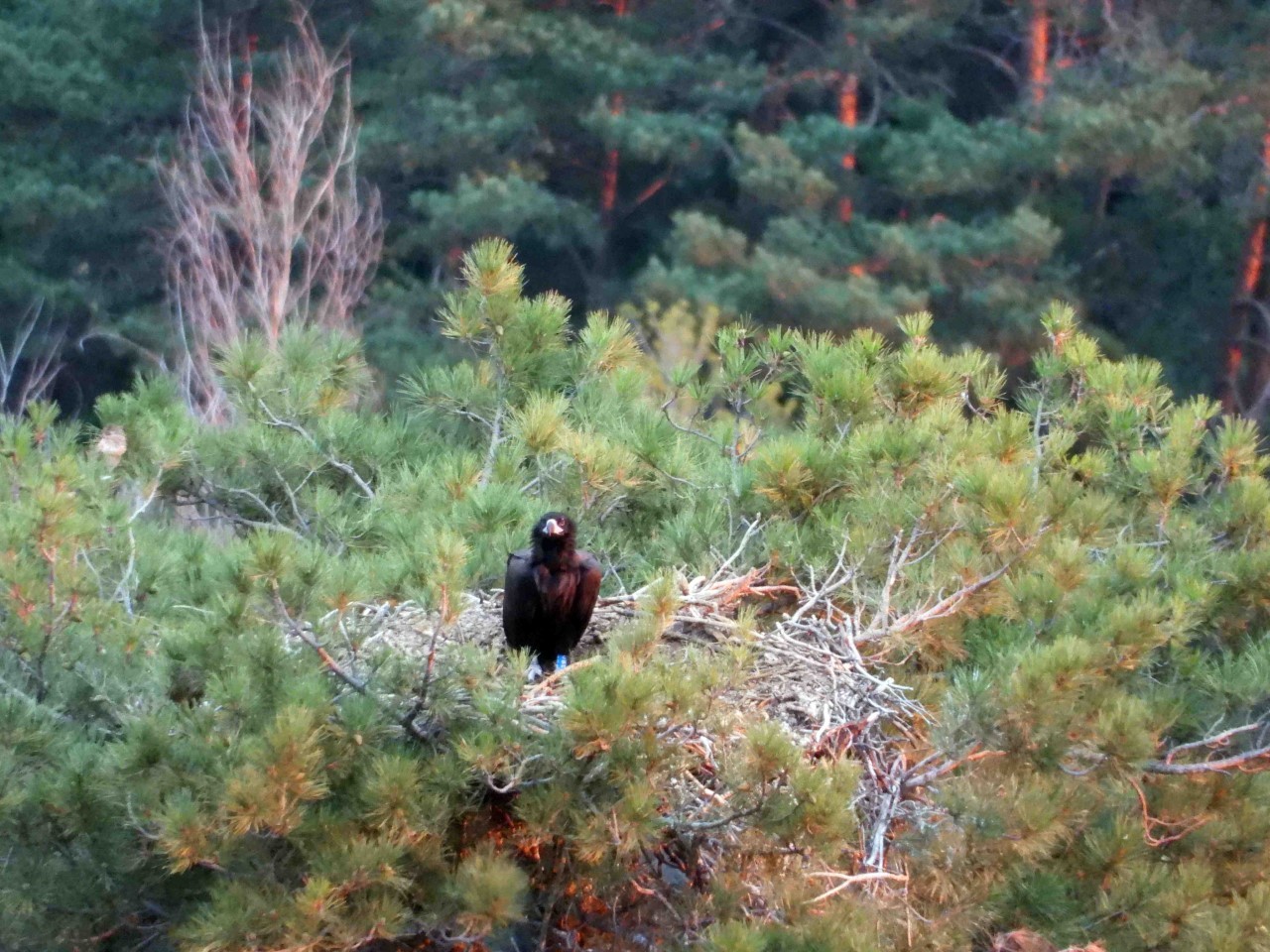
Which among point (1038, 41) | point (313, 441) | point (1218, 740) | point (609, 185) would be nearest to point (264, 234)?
point (313, 441)

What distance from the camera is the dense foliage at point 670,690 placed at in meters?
3.44

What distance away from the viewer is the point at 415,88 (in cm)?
1742

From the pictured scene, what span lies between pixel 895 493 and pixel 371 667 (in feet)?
5.52

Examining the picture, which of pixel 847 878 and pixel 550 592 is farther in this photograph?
pixel 550 592

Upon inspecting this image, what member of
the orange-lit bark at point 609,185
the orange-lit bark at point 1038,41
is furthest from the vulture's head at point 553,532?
the orange-lit bark at point 609,185

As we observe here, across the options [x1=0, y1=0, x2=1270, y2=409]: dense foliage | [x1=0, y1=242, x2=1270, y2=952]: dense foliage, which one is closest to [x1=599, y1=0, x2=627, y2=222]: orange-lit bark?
[x1=0, y1=0, x2=1270, y2=409]: dense foliage

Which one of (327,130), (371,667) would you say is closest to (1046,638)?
(371,667)

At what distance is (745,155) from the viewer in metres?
16.2

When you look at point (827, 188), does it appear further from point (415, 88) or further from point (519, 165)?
point (415, 88)

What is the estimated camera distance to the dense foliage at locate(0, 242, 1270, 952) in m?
3.44

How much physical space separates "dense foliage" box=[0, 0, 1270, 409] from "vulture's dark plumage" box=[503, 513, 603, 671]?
10.8 m

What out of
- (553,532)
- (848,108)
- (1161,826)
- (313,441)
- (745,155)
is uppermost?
(553,532)

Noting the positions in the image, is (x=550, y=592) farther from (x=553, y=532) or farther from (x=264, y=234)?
(x=264, y=234)

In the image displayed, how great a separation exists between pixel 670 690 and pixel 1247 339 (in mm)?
14987
